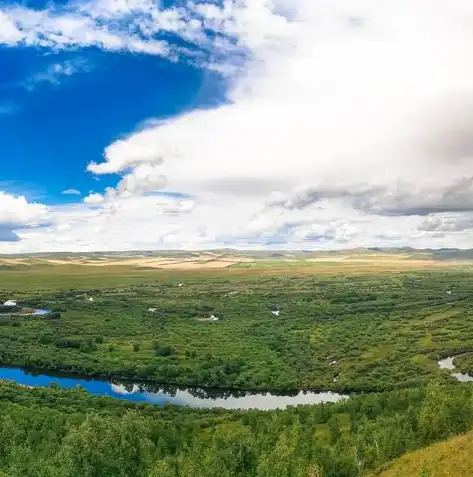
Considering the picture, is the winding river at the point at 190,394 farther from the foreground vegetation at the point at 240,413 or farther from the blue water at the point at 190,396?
the foreground vegetation at the point at 240,413

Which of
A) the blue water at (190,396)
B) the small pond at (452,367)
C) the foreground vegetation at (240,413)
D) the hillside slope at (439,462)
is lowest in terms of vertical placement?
the blue water at (190,396)

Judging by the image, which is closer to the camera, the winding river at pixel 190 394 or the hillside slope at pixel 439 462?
the hillside slope at pixel 439 462

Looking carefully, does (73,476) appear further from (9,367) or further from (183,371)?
(9,367)

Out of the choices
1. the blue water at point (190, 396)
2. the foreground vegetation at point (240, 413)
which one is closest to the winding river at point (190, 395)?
the blue water at point (190, 396)

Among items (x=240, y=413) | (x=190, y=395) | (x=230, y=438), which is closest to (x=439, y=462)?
(x=230, y=438)

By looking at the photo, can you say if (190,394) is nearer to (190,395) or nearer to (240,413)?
(190,395)

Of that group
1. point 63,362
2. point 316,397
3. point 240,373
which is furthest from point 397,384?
point 63,362

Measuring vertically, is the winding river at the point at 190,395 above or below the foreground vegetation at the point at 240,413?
below
